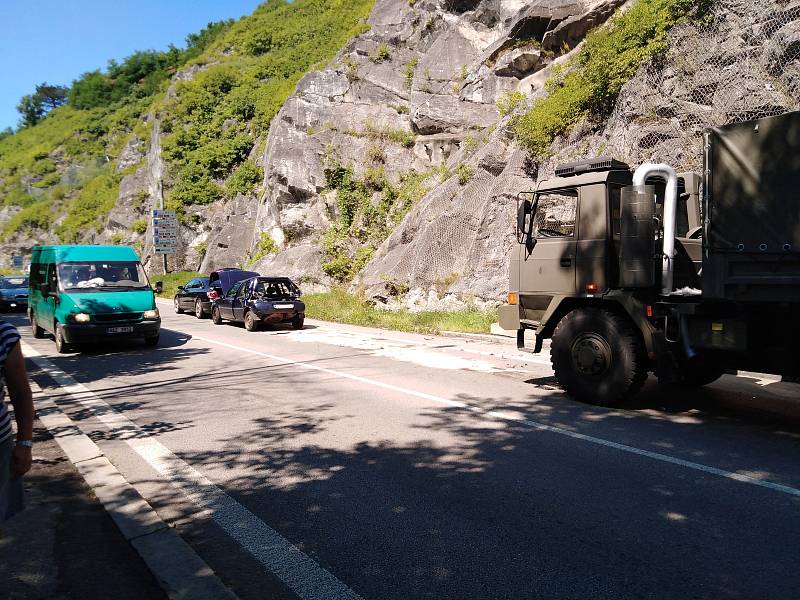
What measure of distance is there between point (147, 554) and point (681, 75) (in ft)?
59.9

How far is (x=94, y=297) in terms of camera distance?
13.1 meters

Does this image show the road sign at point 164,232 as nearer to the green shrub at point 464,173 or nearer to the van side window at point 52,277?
the green shrub at point 464,173

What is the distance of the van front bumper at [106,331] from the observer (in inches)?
499

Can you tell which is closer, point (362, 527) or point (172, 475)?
point (362, 527)

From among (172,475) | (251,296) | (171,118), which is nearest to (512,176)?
(251,296)

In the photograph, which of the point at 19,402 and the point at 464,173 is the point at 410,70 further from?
the point at 19,402

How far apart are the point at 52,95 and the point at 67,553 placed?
119 m

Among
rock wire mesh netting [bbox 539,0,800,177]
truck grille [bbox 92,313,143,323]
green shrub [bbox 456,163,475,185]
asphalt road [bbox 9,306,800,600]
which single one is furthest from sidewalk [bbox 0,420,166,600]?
green shrub [bbox 456,163,475,185]

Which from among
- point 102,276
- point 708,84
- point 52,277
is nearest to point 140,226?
point 52,277

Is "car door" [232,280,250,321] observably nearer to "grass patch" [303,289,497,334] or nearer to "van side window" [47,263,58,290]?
"grass patch" [303,289,497,334]

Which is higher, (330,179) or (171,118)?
(171,118)

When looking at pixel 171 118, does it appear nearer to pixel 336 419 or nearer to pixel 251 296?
pixel 251 296

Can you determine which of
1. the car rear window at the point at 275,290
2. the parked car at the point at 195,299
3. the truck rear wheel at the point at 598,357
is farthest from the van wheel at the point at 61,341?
the truck rear wheel at the point at 598,357

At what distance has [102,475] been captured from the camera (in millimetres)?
5008
